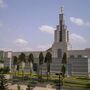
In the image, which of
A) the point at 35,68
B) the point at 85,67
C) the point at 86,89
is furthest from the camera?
the point at 35,68

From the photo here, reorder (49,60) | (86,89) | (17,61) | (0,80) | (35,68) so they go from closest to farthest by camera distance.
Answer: (0,80)
(86,89)
(49,60)
(17,61)
(35,68)

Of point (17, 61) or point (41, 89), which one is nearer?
point (41, 89)

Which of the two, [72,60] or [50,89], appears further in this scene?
[72,60]

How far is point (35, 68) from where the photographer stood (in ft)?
548

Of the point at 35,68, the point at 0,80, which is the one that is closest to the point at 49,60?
the point at 35,68

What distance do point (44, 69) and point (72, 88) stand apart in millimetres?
103811

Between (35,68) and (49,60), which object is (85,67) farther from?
(49,60)

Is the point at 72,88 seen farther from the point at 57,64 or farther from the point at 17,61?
the point at 57,64

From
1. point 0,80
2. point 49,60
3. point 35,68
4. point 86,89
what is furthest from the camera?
point 35,68

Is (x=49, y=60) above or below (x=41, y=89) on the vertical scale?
above

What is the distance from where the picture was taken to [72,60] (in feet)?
533

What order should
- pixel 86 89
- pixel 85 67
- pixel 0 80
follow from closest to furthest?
pixel 0 80, pixel 86 89, pixel 85 67

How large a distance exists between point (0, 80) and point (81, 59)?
11553 centimetres

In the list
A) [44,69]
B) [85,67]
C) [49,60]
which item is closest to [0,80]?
[49,60]
